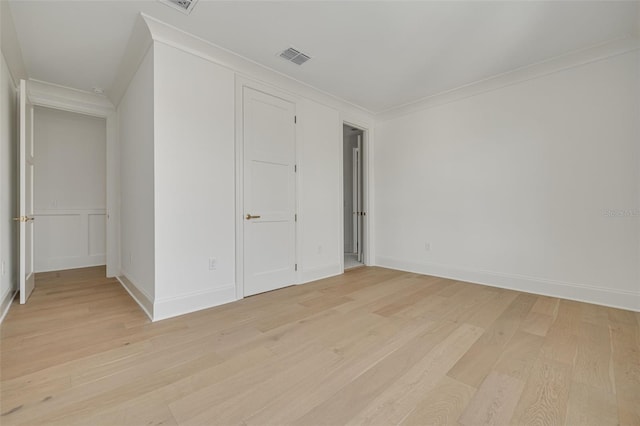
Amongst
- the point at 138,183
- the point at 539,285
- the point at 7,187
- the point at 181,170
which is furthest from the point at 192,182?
the point at 539,285

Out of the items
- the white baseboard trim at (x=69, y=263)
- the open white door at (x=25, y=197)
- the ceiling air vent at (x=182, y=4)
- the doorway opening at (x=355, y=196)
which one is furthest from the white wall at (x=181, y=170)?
the doorway opening at (x=355, y=196)

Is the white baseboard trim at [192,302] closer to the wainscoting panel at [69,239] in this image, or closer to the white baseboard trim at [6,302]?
the white baseboard trim at [6,302]

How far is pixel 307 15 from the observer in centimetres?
236

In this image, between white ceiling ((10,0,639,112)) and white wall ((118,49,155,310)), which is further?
white wall ((118,49,155,310))

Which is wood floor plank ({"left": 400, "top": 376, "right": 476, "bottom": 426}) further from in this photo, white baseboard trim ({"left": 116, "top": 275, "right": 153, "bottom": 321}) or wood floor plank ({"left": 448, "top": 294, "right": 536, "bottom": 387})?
white baseboard trim ({"left": 116, "top": 275, "right": 153, "bottom": 321})

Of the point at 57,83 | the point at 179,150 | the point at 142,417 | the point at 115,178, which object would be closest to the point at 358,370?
the point at 142,417

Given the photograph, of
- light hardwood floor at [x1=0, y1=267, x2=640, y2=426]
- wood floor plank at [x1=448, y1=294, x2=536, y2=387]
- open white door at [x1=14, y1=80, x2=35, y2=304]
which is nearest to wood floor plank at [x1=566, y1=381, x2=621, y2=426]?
light hardwood floor at [x1=0, y1=267, x2=640, y2=426]

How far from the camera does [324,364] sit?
5.74ft

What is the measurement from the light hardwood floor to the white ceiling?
2.70 metres

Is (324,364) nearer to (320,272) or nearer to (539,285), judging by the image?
(320,272)

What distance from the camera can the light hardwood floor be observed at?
4.39ft

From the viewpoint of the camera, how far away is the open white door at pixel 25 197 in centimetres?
273

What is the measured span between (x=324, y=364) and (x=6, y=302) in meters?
3.30

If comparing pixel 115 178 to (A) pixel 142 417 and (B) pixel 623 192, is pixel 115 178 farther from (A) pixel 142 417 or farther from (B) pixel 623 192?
(B) pixel 623 192
